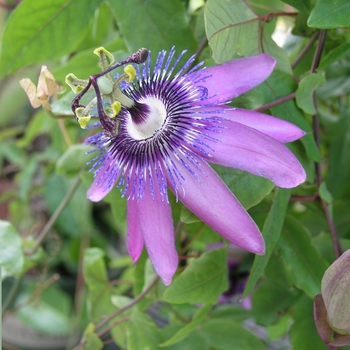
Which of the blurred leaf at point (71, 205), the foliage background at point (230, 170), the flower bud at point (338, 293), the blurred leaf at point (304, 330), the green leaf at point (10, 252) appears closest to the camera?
the flower bud at point (338, 293)

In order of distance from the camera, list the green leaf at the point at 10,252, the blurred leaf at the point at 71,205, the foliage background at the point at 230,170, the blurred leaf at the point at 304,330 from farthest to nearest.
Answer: the blurred leaf at the point at 71,205 → the green leaf at the point at 10,252 → the blurred leaf at the point at 304,330 → the foliage background at the point at 230,170

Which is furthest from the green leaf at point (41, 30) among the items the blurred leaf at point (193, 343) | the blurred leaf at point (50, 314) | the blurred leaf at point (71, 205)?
the blurred leaf at point (50, 314)

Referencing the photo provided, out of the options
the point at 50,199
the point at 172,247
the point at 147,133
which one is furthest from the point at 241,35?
the point at 50,199

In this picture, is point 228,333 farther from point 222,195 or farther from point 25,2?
point 25,2

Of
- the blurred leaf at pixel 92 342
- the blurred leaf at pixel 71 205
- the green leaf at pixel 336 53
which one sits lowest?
the blurred leaf at pixel 71 205

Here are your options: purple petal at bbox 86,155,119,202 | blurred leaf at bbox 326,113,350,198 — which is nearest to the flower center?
purple petal at bbox 86,155,119,202

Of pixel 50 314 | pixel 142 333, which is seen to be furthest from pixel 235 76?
pixel 50 314

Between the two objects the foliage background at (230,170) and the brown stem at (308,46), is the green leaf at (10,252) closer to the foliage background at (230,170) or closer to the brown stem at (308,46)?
the foliage background at (230,170)

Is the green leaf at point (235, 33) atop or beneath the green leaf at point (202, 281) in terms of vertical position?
atop
